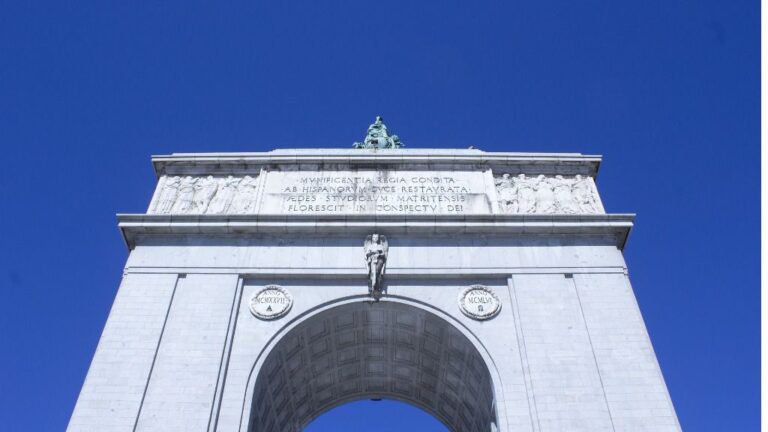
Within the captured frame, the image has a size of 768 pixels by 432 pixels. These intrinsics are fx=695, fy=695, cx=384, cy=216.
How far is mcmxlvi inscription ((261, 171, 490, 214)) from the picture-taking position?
23.5m

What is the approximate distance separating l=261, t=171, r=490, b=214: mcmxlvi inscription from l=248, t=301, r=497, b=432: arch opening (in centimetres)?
374

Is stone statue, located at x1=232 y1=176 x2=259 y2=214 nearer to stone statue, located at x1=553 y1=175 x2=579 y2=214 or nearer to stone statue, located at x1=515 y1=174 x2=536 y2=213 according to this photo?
stone statue, located at x1=515 y1=174 x2=536 y2=213

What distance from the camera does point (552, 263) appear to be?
22.1 metres

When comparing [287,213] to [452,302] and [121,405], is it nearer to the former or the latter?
[452,302]

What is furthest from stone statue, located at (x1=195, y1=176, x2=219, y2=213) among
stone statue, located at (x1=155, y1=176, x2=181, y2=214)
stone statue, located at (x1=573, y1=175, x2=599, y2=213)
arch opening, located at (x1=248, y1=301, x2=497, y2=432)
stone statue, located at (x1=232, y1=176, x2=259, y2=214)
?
stone statue, located at (x1=573, y1=175, x2=599, y2=213)

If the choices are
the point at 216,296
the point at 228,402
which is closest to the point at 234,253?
the point at 216,296

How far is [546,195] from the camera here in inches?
950

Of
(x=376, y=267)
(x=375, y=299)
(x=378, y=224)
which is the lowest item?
(x=375, y=299)

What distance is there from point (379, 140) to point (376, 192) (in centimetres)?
417

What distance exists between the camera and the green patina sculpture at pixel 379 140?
27.4m

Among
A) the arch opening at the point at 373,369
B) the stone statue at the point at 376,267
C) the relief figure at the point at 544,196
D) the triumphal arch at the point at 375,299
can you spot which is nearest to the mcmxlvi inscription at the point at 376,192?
the triumphal arch at the point at 375,299

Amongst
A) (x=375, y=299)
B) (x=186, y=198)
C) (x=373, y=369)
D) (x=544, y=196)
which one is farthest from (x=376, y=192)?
(x=186, y=198)

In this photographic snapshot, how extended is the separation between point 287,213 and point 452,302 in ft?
20.3

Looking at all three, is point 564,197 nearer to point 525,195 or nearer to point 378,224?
point 525,195
